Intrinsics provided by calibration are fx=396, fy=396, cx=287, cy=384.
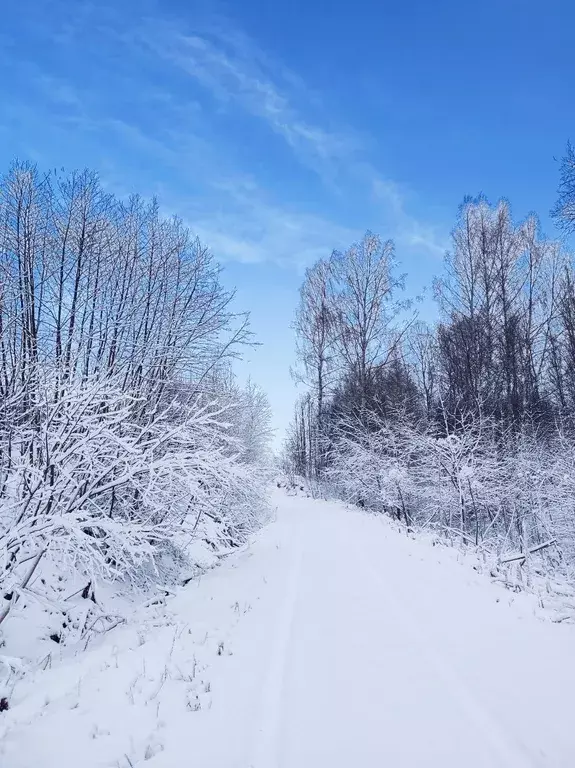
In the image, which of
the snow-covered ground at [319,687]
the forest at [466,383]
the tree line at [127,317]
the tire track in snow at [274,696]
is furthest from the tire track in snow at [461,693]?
the forest at [466,383]

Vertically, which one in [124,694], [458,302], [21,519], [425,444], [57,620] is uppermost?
[458,302]

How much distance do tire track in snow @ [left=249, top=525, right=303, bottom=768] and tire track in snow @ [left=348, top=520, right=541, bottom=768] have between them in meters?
1.52

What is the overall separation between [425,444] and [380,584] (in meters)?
8.23

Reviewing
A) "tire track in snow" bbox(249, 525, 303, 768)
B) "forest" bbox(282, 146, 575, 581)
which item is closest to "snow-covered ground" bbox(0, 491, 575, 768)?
"tire track in snow" bbox(249, 525, 303, 768)

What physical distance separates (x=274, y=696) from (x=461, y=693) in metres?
1.72

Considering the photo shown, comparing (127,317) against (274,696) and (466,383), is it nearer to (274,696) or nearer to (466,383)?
(274,696)

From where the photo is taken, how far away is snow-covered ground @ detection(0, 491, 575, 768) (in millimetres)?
3027

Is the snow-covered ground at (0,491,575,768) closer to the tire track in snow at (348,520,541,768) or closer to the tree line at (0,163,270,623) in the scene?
the tire track in snow at (348,520,541,768)

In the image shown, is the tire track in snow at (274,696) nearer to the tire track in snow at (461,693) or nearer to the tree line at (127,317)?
the tire track in snow at (461,693)

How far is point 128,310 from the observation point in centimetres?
1032

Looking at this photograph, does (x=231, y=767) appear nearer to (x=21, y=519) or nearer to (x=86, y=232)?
(x=21, y=519)

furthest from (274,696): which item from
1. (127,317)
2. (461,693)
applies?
(127,317)

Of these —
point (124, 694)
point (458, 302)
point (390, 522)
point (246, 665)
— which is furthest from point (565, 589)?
point (458, 302)

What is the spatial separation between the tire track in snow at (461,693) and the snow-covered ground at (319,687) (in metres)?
0.01
